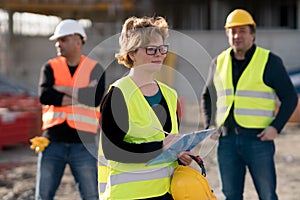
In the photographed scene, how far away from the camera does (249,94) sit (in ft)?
16.3

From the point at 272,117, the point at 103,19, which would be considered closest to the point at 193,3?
the point at 103,19

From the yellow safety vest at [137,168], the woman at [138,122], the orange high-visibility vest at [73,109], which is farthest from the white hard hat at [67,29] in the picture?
the yellow safety vest at [137,168]

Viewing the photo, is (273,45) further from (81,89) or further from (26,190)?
(81,89)

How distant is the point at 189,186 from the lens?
10.1ft

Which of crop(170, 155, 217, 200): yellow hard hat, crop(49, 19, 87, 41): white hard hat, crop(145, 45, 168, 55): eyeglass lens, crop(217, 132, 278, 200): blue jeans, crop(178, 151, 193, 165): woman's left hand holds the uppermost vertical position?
crop(49, 19, 87, 41): white hard hat

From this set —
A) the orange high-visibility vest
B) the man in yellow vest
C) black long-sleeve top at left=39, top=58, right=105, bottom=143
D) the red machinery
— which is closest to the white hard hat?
the orange high-visibility vest

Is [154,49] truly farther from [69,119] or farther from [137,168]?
[69,119]

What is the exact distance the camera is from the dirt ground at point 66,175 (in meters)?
7.19

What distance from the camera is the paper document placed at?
296cm

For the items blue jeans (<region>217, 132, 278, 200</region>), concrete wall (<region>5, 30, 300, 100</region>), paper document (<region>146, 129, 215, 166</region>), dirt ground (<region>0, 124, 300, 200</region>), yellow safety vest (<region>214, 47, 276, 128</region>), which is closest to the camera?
paper document (<region>146, 129, 215, 166</region>)

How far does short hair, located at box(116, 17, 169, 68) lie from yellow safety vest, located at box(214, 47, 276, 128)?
70.8 inches

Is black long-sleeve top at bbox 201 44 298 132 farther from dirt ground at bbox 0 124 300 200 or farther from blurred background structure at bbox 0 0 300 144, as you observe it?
blurred background structure at bbox 0 0 300 144

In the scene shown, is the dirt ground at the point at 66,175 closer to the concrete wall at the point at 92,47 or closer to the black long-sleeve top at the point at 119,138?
the black long-sleeve top at the point at 119,138

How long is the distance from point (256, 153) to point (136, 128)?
2.01 metres
